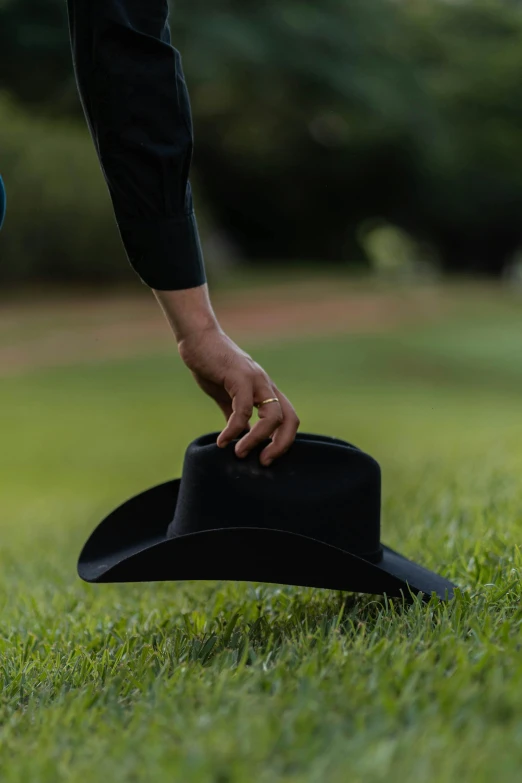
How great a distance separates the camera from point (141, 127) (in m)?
2.47

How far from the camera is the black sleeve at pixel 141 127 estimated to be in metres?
2.47

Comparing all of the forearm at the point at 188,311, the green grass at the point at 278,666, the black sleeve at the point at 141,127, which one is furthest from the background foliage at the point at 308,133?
the forearm at the point at 188,311

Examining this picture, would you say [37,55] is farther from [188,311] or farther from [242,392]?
[242,392]

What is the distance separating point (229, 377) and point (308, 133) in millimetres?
22368

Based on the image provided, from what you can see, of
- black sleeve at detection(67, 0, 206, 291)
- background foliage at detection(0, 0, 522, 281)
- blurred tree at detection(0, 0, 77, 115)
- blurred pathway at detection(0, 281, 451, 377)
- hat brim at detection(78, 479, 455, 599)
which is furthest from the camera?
blurred tree at detection(0, 0, 77, 115)

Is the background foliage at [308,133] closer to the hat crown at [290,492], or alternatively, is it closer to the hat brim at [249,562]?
the hat crown at [290,492]

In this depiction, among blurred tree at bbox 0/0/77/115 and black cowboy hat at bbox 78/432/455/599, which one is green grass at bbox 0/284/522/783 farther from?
blurred tree at bbox 0/0/77/115

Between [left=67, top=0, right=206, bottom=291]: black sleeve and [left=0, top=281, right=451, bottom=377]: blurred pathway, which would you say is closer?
[left=67, top=0, right=206, bottom=291]: black sleeve

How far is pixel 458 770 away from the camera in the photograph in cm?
152

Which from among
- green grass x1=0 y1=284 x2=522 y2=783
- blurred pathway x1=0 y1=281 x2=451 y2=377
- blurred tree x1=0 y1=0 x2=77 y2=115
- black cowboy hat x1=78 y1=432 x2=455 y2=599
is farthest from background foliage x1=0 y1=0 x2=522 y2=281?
black cowboy hat x1=78 y1=432 x2=455 y2=599

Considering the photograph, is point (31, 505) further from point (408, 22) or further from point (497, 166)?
point (408, 22)

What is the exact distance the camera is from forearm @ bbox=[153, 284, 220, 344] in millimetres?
2492

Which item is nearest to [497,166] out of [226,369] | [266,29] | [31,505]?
[266,29]

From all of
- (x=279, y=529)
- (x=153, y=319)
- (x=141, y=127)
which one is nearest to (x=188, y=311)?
(x=141, y=127)
